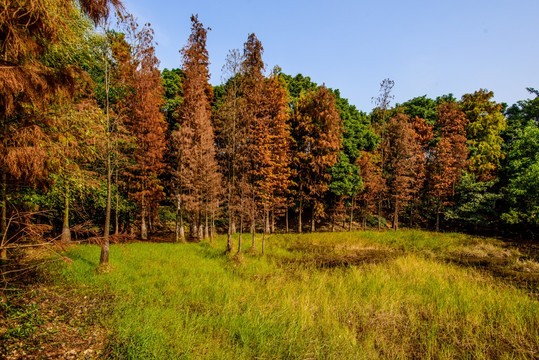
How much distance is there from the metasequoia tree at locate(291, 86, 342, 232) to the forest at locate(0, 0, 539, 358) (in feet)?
0.53

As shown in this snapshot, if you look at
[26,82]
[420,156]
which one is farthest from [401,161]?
[26,82]

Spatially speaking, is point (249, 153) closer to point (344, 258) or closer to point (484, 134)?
point (344, 258)

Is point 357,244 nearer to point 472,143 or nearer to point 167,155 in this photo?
point 167,155

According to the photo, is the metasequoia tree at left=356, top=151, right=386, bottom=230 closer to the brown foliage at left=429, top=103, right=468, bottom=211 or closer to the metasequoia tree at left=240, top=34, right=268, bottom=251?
the brown foliage at left=429, top=103, right=468, bottom=211

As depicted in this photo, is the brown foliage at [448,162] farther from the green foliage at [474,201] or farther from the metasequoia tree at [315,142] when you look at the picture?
the metasequoia tree at [315,142]

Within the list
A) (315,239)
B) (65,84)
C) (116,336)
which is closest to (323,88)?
(315,239)

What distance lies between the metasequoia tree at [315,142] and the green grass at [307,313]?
51.8ft

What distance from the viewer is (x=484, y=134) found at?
29812mm

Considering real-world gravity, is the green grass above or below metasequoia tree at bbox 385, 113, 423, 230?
Result: below

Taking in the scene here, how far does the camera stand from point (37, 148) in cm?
471

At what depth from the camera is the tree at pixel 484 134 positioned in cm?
2833

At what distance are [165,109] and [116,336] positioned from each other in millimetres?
27654

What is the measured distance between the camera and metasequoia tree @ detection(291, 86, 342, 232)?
2536cm

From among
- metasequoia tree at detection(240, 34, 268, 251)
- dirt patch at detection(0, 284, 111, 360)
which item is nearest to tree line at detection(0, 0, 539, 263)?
metasequoia tree at detection(240, 34, 268, 251)
